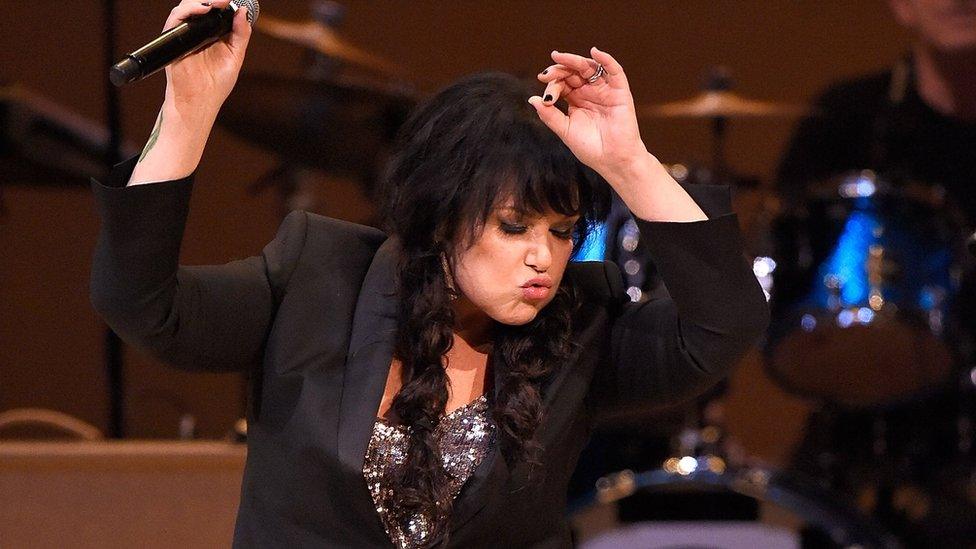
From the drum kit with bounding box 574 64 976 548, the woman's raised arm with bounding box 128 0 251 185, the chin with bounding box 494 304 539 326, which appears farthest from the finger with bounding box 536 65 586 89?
the drum kit with bounding box 574 64 976 548

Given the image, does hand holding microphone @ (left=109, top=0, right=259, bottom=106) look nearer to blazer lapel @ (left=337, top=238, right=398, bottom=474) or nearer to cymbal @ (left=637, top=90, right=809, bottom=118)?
blazer lapel @ (left=337, top=238, right=398, bottom=474)

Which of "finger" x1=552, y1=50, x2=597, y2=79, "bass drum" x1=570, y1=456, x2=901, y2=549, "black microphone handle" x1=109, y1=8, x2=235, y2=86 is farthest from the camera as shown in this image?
"bass drum" x1=570, y1=456, x2=901, y2=549

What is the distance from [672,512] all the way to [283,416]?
1687mm

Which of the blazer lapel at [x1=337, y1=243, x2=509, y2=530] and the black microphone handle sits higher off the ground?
the black microphone handle

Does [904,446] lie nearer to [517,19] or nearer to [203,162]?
[517,19]

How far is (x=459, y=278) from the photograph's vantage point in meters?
1.63

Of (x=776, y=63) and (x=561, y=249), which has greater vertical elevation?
(x=776, y=63)

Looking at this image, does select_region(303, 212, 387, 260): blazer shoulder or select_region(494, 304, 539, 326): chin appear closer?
select_region(494, 304, 539, 326): chin

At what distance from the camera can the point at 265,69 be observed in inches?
169

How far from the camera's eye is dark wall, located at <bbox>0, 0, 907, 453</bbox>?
4.30 m

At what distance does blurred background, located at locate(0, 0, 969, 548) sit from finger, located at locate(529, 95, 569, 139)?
8.71 ft

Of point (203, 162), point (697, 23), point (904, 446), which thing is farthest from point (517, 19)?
point (904, 446)

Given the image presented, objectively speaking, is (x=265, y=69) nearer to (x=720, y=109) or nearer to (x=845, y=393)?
(x=720, y=109)

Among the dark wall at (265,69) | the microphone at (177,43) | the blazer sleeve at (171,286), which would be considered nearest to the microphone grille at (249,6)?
the microphone at (177,43)
